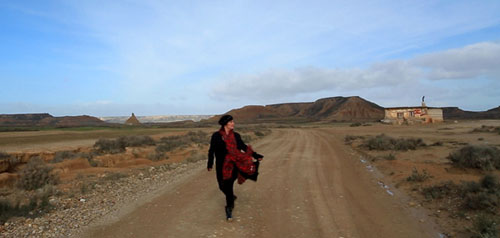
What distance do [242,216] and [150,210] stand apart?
2017 millimetres

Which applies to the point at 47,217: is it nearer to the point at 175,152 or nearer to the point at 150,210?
the point at 150,210

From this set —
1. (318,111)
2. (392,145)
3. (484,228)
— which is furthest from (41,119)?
(484,228)

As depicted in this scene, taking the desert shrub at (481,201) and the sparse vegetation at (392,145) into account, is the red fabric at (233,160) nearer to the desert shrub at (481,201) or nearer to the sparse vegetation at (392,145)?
the desert shrub at (481,201)

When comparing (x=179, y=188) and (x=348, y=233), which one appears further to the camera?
(x=179, y=188)

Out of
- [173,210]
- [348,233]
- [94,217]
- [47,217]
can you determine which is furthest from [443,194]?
[47,217]

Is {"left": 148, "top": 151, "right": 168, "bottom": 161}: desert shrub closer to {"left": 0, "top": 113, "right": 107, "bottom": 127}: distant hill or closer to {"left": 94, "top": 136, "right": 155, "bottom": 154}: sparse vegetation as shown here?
{"left": 94, "top": 136, "right": 155, "bottom": 154}: sparse vegetation

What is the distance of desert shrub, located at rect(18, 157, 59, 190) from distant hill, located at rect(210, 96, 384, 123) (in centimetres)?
9825

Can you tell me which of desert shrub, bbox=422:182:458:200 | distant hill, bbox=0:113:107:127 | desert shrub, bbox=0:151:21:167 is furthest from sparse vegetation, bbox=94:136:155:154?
distant hill, bbox=0:113:107:127

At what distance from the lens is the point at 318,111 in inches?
5344

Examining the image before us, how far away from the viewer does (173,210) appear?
6.57 m

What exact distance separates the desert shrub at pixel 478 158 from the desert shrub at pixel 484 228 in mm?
5519

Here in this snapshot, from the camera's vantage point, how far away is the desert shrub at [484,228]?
4547mm

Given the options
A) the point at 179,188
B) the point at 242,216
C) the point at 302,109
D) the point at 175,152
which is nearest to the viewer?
the point at 242,216

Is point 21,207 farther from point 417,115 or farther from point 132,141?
point 417,115
